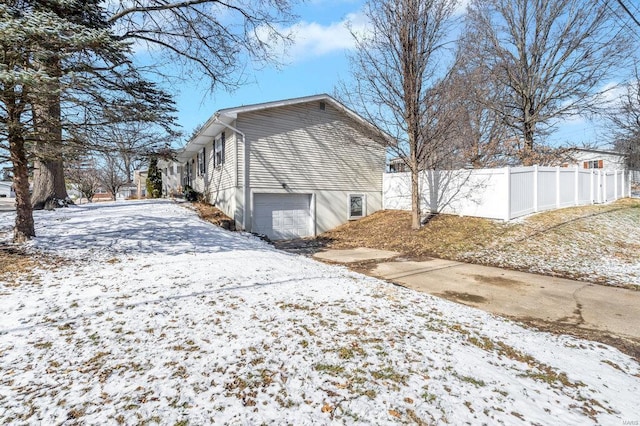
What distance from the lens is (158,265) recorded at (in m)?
5.60

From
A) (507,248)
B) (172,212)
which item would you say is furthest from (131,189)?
(507,248)

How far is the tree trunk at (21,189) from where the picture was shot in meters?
5.66

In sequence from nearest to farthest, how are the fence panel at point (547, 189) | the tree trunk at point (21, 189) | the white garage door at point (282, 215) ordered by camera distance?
the tree trunk at point (21, 189), the fence panel at point (547, 189), the white garage door at point (282, 215)

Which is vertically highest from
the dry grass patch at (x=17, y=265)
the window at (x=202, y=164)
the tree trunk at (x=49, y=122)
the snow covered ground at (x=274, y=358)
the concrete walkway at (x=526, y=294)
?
the window at (x=202, y=164)

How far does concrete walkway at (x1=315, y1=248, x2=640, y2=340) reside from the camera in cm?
450

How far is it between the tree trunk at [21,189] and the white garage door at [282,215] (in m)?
6.59

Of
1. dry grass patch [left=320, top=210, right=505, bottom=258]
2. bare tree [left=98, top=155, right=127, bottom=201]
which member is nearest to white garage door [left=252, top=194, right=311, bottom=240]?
dry grass patch [left=320, top=210, right=505, bottom=258]

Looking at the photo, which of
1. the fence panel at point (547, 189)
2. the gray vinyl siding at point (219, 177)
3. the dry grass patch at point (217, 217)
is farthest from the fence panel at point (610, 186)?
the dry grass patch at point (217, 217)

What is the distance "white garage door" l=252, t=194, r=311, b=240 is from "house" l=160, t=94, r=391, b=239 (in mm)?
39

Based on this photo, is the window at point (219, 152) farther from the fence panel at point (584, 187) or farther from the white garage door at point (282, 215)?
the fence panel at point (584, 187)

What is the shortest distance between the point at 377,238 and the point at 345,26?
7762 millimetres

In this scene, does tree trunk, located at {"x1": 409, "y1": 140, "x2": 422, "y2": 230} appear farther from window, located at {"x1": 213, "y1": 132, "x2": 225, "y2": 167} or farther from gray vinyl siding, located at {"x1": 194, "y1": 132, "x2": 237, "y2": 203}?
window, located at {"x1": 213, "y1": 132, "x2": 225, "y2": 167}

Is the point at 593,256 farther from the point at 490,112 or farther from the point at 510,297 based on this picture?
the point at 490,112

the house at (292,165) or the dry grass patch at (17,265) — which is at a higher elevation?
the house at (292,165)
